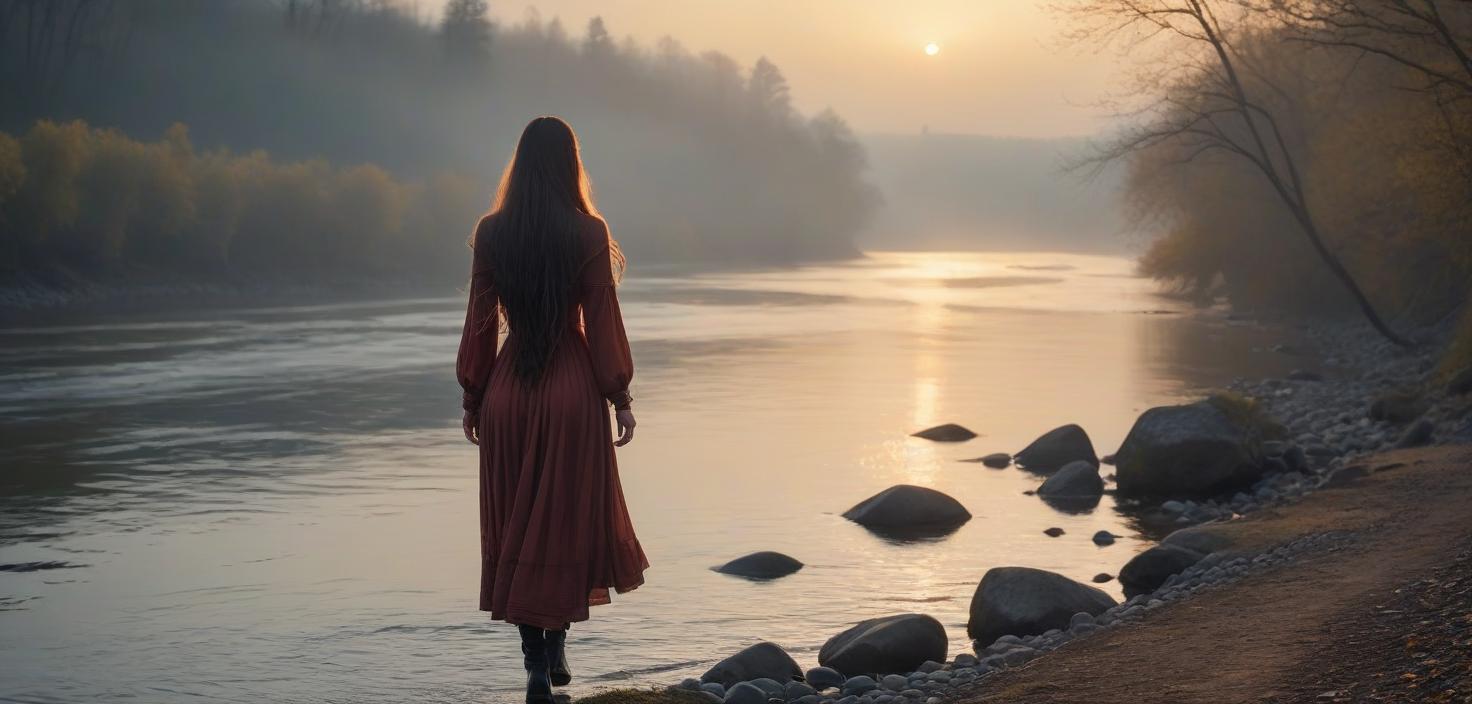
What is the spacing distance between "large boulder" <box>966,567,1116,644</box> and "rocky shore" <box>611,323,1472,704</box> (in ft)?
0.04

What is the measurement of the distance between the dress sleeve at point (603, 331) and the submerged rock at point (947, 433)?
1918 centimetres

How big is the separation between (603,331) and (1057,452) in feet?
53.5

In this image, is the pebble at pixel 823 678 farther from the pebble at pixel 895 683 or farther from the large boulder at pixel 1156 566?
the large boulder at pixel 1156 566

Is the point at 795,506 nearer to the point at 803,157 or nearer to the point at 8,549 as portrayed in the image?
the point at 8,549

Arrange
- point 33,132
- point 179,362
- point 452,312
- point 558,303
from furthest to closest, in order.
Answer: point 33,132, point 452,312, point 179,362, point 558,303

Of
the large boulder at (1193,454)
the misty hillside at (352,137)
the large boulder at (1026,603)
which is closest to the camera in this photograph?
the large boulder at (1026,603)

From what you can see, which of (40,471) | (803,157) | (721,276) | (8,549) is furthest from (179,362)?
(803,157)

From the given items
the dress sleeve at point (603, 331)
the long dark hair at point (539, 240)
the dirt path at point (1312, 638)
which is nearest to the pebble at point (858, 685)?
the dirt path at point (1312, 638)

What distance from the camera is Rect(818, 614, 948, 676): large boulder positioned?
36.7ft

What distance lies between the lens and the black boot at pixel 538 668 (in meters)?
7.78

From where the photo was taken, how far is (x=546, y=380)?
7.59m

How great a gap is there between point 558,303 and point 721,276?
103 meters

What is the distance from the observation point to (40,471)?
73.7 ft

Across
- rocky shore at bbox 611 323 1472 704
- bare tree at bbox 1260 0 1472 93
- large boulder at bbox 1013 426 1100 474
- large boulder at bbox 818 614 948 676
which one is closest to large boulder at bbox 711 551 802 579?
rocky shore at bbox 611 323 1472 704
